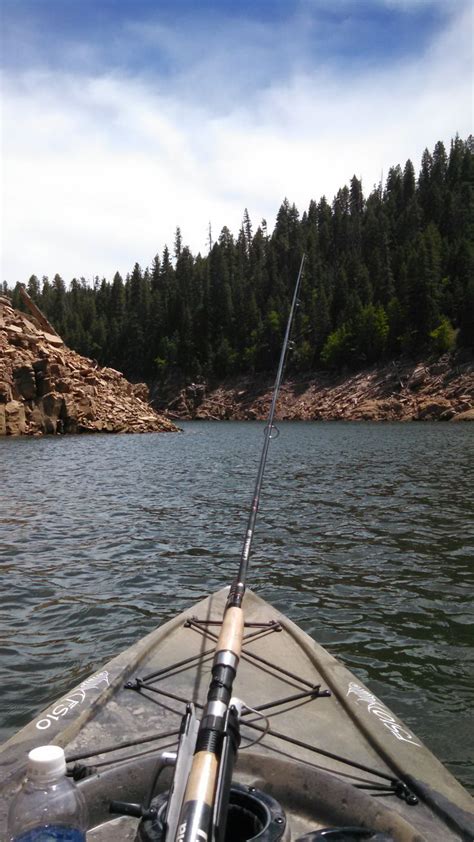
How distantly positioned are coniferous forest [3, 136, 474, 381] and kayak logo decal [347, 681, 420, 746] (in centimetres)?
8196

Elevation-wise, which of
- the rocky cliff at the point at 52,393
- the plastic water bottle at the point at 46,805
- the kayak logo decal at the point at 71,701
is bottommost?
the kayak logo decal at the point at 71,701

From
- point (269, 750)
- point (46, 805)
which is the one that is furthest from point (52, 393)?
point (46, 805)

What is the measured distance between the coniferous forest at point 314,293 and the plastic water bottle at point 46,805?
8482 cm

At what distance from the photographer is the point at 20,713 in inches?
246

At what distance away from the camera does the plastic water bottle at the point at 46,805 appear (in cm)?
243

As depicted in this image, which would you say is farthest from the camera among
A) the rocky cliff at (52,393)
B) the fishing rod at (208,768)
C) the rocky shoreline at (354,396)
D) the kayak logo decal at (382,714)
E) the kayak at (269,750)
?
the rocky shoreline at (354,396)

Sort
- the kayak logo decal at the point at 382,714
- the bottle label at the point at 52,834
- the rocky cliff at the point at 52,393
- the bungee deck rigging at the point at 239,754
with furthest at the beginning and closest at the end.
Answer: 1. the rocky cliff at the point at 52,393
2. the kayak logo decal at the point at 382,714
3. the bungee deck rigging at the point at 239,754
4. the bottle label at the point at 52,834

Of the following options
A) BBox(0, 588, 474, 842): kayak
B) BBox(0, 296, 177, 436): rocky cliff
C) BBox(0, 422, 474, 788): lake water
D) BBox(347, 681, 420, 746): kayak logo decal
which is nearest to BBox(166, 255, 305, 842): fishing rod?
BBox(0, 588, 474, 842): kayak

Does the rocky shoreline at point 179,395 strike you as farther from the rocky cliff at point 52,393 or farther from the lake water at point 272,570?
the lake water at point 272,570

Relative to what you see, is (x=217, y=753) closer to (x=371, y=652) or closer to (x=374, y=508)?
(x=371, y=652)

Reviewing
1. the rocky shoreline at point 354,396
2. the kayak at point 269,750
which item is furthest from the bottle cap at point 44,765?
the rocky shoreline at point 354,396

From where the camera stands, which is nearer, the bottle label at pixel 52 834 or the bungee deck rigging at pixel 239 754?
the bottle label at pixel 52 834

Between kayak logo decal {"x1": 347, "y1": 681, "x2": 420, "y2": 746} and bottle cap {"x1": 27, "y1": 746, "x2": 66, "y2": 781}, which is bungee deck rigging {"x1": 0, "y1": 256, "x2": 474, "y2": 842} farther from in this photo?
bottle cap {"x1": 27, "y1": 746, "x2": 66, "y2": 781}

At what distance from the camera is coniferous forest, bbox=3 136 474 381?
3622 inches
